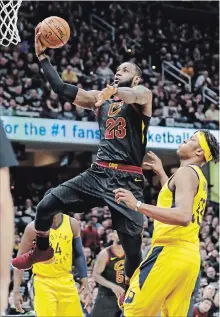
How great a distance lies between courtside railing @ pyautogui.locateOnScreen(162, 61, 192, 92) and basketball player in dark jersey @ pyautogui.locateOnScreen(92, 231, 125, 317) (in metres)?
13.8

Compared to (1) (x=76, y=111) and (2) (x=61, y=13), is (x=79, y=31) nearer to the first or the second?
(2) (x=61, y=13)

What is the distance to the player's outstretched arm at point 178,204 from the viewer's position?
518 cm

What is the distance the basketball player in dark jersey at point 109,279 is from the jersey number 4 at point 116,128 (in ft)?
8.73

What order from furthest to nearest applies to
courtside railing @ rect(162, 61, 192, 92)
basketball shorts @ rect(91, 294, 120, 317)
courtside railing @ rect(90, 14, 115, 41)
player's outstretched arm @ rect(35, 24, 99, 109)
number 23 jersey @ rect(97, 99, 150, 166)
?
courtside railing @ rect(90, 14, 115, 41) → courtside railing @ rect(162, 61, 192, 92) → basketball shorts @ rect(91, 294, 120, 317) → number 23 jersey @ rect(97, 99, 150, 166) → player's outstretched arm @ rect(35, 24, 99, 109)

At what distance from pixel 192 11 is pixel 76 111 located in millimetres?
10944

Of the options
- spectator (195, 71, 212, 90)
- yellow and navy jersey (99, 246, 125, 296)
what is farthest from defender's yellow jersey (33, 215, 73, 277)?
spectator (195, 71, 212, 90)

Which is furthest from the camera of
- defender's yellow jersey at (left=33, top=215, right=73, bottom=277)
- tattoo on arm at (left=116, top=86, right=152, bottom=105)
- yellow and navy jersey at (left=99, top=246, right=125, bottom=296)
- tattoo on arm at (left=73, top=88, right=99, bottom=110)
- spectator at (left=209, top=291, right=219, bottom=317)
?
spectator at (left=209, top=291, right=219, bottom=317)

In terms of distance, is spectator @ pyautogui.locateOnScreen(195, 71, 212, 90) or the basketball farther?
spectator @ pyautogui.locateOnScreen(195, 71, 212, 90)

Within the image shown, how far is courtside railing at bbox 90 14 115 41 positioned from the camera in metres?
23.3

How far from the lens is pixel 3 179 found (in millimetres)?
2637

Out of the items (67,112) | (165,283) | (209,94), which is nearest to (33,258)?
(165,283)

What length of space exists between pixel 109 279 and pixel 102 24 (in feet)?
52.9

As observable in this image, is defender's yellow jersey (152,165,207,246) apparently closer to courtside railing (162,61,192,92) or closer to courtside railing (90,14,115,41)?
courtside railing (162,61,192,92)

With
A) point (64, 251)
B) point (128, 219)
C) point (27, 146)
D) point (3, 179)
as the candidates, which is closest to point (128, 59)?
point (27, 146)
